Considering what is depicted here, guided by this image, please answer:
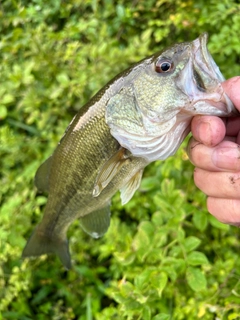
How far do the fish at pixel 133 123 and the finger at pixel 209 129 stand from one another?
22mm

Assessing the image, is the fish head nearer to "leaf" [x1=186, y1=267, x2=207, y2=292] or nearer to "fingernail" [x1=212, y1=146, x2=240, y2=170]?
"fingernail" [x1=212, y1=146, x2=240, y2=170]

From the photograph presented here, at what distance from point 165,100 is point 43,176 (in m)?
0.72

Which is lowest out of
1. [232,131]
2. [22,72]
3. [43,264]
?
[43,264]

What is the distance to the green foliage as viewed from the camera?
167 centimetres

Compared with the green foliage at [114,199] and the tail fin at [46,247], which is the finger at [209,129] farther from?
the tail fin at [46,247]

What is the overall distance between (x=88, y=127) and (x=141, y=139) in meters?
0.21

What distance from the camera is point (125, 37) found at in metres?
2.82

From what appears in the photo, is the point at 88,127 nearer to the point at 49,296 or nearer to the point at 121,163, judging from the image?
the point at 121,163

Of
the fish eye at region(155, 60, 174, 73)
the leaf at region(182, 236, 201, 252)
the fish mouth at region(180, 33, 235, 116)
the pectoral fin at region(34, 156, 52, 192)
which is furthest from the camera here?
the pectoral fin at region(34, 156, 52, 192)

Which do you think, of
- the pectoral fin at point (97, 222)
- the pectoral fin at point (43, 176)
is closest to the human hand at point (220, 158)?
the pectoral fin at point (97, 222)

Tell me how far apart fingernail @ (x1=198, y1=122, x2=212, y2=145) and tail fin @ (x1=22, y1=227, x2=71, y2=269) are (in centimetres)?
97

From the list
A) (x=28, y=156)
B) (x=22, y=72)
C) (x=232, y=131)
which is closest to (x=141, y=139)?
(x=232, y=131)

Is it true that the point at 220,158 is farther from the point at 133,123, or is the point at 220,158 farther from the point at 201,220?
the point at 201,220

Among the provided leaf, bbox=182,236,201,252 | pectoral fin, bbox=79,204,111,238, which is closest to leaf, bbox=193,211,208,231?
leaf, bbox=182,236,201,252
